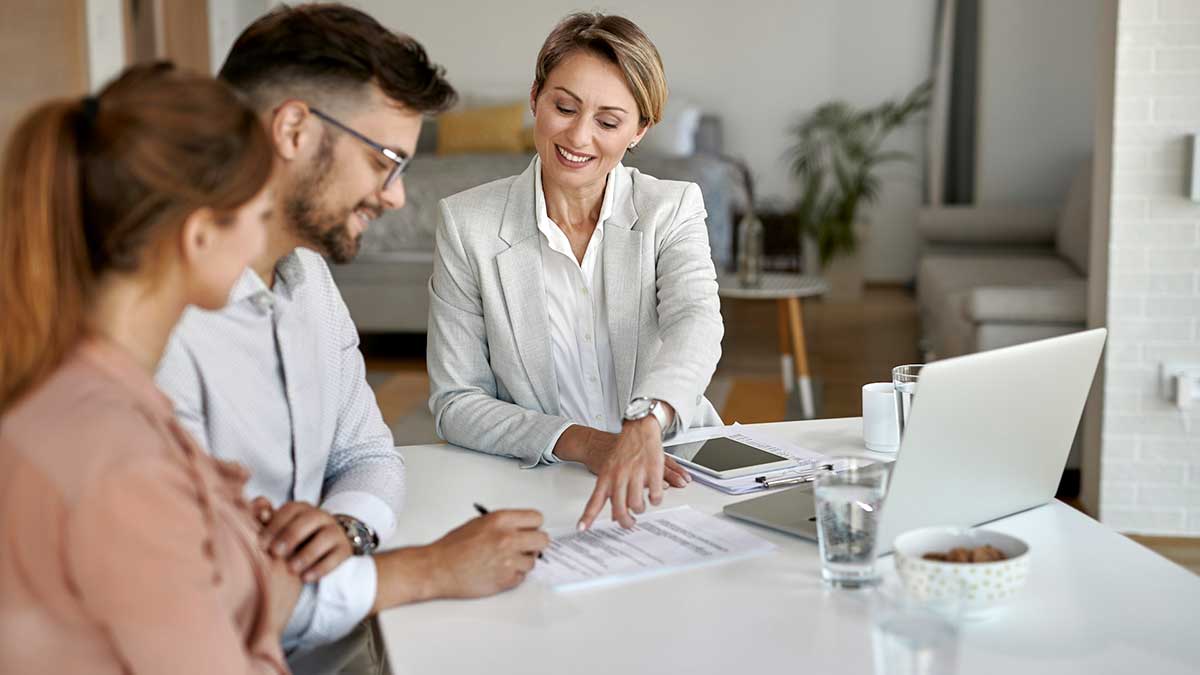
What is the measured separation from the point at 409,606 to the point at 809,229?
250 inches

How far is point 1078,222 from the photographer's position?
492 centimetres

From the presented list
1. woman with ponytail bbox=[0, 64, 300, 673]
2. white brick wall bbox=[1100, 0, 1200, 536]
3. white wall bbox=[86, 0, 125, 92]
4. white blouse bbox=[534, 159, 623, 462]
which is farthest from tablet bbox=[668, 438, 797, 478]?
white wall bbox=[86, 0, 125, 92]

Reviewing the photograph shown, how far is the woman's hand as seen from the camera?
1312mm

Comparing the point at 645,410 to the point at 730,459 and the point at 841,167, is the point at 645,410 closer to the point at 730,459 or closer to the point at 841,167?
the point at 730,459

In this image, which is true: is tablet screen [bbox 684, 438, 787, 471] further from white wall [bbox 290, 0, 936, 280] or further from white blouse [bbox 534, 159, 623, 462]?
white wall [bbox 290, 0, 936, 280]

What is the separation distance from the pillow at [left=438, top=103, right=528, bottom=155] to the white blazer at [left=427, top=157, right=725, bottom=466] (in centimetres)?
532

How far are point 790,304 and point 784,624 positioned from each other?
3630mm

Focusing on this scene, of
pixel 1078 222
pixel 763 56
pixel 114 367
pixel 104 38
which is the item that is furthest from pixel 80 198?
pixel 763 56

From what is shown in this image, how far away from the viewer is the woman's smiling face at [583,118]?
1.83 metres

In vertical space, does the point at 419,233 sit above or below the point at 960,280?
above

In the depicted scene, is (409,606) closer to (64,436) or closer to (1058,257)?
(64,436)

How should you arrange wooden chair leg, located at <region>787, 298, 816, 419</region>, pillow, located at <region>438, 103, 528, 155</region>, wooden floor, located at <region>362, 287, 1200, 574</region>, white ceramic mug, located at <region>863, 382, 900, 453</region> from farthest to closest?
1. pillow, located at <region>438, 103, 528, 155</region>
2. wooden floor, located at <region>362, 287, 1200, 574</region>
3. wooden chair leg, located at <region>787, 298, 816, 419</region>
4. white ceramic mug, located at <region>863, 382, 900, 453</region>

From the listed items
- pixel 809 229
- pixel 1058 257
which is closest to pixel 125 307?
pixel 1058 257

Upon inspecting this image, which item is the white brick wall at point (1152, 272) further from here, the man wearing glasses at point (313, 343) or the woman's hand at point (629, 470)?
the man wearing glasses at point (313, 343)
